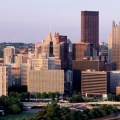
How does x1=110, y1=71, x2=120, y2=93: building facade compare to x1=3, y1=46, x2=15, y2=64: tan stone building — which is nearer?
x1=110, y1=71, x2=120, y2=93: building facade

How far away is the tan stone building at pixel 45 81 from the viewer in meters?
52.1

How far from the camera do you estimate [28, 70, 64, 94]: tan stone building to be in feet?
171

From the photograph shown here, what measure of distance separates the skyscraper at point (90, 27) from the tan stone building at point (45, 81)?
21.5 metres

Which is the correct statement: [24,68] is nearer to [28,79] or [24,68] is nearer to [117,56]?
[28,79]

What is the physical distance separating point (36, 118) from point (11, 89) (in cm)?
1772

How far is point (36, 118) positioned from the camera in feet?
112

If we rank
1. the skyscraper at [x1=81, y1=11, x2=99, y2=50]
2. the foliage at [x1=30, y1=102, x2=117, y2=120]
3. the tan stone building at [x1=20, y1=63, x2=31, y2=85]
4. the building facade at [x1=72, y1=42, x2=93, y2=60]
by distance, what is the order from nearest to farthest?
the foliage at [x1=30, y1=102, x2=117, y2=120], the tan stone building at [x1=20, y1=63, x2=31, y2=85], the building facade at [x1=72, y1=42, x2=93, y2=60], the skyscraper at [x1=81, y1=11, x2=99, y2=50]

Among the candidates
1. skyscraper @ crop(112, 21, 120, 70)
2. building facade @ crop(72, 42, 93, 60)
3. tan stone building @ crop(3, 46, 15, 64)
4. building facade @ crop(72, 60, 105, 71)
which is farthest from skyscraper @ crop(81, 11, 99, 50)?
building facade @ crop(72, 60, 105, 71)

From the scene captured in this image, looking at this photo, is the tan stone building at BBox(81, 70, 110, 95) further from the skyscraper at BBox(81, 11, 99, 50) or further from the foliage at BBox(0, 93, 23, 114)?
the skyscraper at BBox(81, 11, 99, 50)

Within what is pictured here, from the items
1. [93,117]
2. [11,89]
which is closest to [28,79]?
[11,89]

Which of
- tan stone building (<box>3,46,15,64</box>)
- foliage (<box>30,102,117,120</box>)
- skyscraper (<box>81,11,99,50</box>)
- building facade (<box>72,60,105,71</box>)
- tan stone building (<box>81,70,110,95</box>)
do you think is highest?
skyscraper (<box>81,11,99,50</box>)

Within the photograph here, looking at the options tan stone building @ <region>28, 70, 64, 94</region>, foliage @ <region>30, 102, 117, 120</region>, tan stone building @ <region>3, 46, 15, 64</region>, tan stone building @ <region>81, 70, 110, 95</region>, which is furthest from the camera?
tan stone building @ <region>3, 46, 15, 64</region>

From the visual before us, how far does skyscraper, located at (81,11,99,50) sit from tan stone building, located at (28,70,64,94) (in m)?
21.5

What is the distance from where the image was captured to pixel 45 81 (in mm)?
52156
